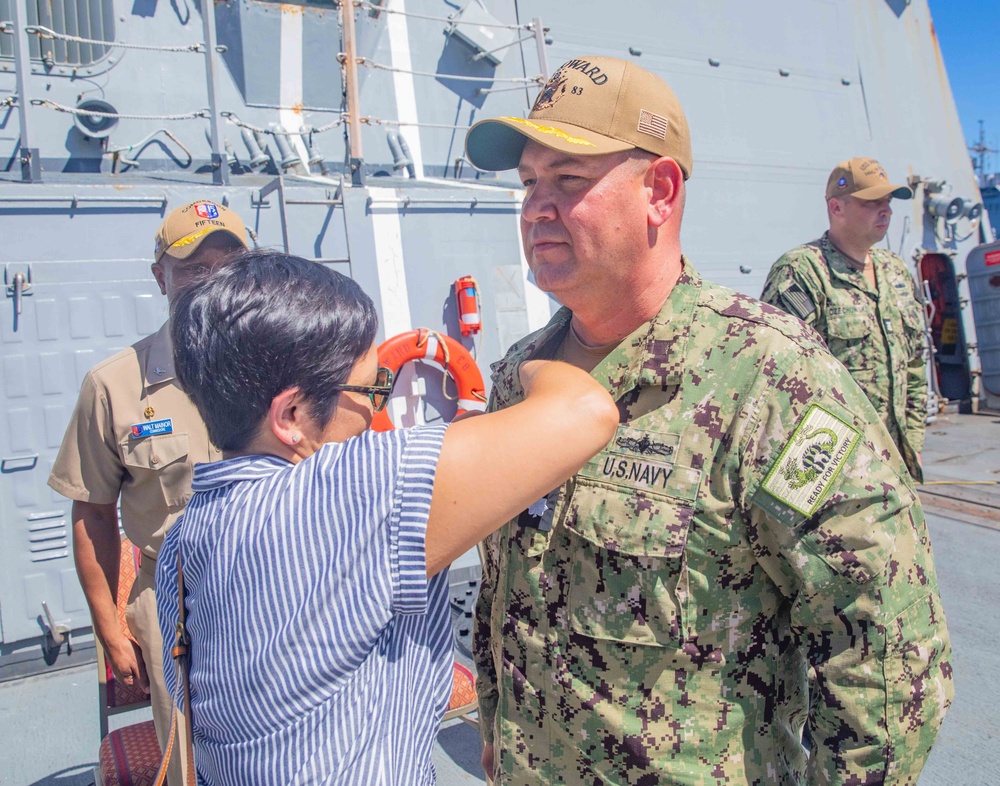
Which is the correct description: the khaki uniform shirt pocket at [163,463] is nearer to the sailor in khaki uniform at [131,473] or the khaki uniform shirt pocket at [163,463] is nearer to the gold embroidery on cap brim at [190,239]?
the sailor in khaki uniform at [131,473]

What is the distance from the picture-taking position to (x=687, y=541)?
3.59 ft

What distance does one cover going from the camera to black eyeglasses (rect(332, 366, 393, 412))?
3.18 ft

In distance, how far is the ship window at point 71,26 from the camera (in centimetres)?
432

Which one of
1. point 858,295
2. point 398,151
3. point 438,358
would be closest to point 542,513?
point 858,295

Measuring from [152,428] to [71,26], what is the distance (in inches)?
145

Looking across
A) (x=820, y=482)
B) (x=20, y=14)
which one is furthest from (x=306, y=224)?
(x=820, y=482)

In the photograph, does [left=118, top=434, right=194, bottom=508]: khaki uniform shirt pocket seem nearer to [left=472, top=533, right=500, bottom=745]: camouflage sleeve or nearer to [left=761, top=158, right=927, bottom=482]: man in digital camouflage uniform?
[left=472, top=533, right=500, bottom=745]: camouflage sleeve

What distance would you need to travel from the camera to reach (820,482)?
39.9 inches

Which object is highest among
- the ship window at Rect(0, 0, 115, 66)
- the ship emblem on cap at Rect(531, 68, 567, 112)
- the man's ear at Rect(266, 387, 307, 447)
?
the ship window at Rect(0, 0, 115, 66)

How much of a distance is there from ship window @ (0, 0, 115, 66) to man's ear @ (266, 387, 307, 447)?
4.45 m

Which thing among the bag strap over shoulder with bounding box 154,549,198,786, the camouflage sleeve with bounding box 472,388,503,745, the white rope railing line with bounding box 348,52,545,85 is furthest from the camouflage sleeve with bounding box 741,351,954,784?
the white rope railing line with bounding box 348,52,545,85

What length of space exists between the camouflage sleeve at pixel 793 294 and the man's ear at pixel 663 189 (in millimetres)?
1853

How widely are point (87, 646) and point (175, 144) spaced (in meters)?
2.88

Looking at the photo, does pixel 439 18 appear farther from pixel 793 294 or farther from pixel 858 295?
pixel 858 295
